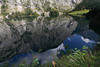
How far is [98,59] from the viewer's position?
4.70 m

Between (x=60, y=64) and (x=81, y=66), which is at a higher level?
(x=81, y=66)

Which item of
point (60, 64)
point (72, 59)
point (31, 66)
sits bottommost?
point (31, 66)

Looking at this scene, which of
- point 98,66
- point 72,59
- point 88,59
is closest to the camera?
point 98,66

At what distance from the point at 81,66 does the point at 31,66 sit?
3.39 m

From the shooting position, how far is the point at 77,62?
15.7 ft

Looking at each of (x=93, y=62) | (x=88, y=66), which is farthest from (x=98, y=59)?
(x=88, y=66)

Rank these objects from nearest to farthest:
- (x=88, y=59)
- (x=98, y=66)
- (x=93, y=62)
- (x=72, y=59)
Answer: (x=98, y=66)
(x=93, y=62)
(x=88, y=59)
(x=72, y=59)

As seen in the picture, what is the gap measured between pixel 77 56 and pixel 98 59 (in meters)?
0.96

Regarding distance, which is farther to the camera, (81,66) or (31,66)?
(31,66)

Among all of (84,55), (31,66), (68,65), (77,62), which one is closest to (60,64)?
(68,65)

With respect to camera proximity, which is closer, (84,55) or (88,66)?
(88,66)

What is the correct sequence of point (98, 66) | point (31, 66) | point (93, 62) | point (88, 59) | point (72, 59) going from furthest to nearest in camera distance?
point (31, 66) < point (72, 59) < point (88, 59) < point (93, 62) < point (98, 66)

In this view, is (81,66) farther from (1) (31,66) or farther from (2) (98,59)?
(1) (31,66)

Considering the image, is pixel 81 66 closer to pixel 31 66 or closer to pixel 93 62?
pixel 93 62
